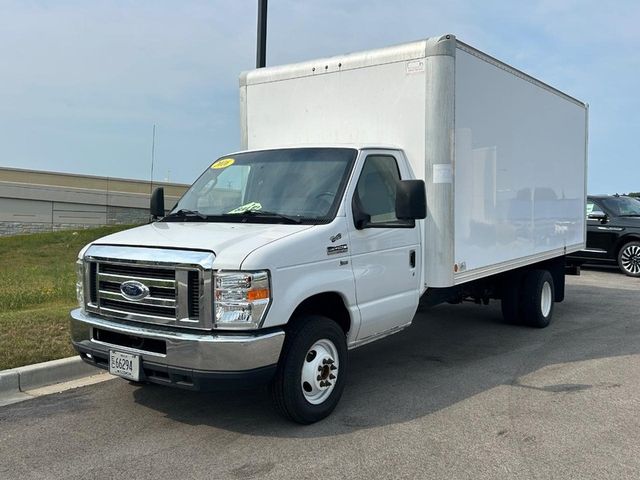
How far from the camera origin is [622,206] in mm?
14875

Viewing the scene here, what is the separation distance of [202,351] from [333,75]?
3.43 meters

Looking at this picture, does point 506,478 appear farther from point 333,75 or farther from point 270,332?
point 333,75

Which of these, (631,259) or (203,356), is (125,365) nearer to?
(203,356)

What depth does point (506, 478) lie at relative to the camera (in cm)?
379

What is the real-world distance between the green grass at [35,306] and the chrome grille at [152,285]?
166 centimetres

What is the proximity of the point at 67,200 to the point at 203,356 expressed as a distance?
1005 inches

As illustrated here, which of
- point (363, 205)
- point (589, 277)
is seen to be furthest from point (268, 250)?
point (589, 277)

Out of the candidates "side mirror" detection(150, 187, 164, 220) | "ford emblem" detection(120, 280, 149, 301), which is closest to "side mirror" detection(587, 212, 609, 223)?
"side mirror" detection(150, 187, 164, 220)

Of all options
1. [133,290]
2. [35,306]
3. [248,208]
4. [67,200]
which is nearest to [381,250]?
[248,208]

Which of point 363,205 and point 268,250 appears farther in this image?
point 363,205

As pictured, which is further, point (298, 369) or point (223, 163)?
point (223, 163)

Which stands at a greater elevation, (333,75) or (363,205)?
(333,75)

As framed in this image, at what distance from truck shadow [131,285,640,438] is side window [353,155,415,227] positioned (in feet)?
5.06

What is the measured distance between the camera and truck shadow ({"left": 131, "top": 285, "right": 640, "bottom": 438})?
4863 millimetres
